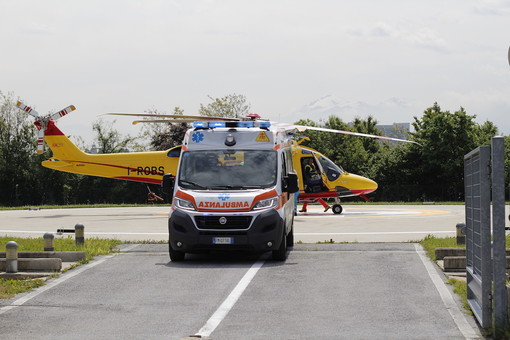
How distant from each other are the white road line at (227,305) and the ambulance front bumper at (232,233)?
60 cm

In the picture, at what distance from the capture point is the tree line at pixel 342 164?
5491 cm

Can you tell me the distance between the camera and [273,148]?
1612cm

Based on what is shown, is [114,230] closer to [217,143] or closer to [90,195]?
[217,143]

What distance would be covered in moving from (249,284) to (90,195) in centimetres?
4709

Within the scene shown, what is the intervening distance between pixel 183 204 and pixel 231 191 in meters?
0.91

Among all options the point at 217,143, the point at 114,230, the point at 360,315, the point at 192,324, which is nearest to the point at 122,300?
the point at 192,324

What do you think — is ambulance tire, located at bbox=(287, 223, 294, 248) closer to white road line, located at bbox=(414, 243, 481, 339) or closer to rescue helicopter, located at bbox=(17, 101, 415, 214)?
white road line, located at bbox=(414, 243, 481, 339)

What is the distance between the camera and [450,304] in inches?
413

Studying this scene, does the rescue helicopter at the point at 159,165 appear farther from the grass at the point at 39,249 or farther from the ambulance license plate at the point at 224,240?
the ambulance license plate at the point at 224,240

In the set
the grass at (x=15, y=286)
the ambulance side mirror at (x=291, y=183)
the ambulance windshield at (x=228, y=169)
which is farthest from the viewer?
the ambulance side mirror at (x=291, y=183)

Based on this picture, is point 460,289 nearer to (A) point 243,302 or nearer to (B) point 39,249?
(A) point 243,302

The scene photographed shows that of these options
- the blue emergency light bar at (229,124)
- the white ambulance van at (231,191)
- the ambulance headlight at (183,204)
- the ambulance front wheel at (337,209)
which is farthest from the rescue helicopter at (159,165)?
the ambulance headlight at (183,204)

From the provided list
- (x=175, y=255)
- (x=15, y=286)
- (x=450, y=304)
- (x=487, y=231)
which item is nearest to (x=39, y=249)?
(x=175, y=255)

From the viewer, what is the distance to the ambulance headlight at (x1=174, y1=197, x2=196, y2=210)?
15352 millimetres
